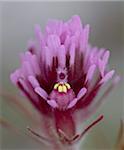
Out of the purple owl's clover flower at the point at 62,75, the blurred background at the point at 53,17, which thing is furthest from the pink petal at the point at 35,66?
the blurred background at the point at 53,17

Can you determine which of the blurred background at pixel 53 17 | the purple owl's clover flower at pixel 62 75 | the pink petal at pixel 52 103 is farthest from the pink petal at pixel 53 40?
the blurred background at pixel 53 17

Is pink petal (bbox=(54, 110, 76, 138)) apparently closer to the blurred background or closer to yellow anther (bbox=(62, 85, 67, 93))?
yellow anther (bbox=(62, 85, 67, 93))

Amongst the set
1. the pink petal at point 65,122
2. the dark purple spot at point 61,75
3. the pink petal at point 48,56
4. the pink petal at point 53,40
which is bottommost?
the pink petal at point 65,122

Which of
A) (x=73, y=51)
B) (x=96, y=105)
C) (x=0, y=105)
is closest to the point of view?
(x=73, y=51)

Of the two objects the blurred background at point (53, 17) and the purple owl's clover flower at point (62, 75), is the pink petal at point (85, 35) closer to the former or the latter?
the purple owl's clover flower at point (62, 75)

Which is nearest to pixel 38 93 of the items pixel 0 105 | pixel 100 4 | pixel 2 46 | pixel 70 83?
pixel 70 83

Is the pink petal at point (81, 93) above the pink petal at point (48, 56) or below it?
below

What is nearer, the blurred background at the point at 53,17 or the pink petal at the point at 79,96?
→ the pink petal at the point at 79,96

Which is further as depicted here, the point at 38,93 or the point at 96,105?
the point at 96,105

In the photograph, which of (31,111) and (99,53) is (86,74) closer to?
(99,53)
